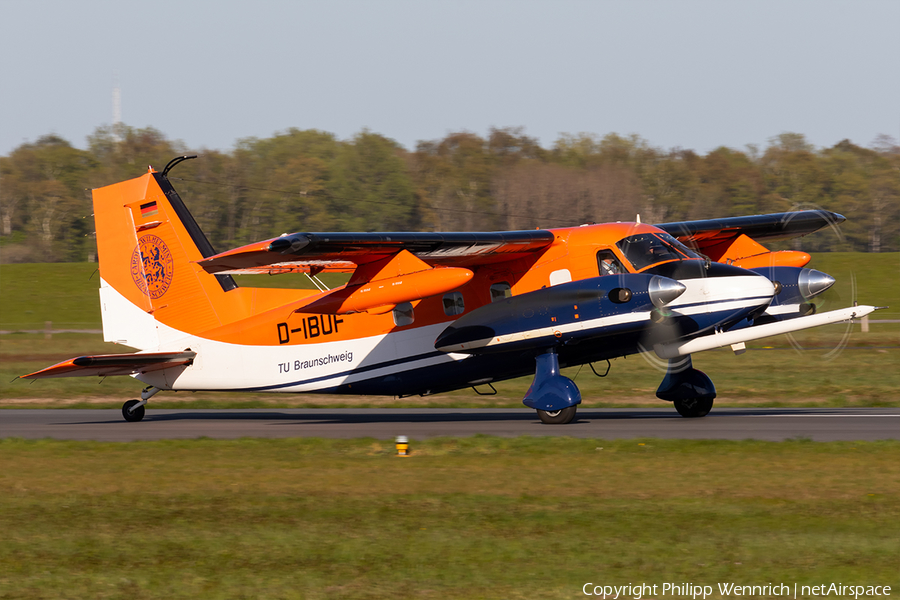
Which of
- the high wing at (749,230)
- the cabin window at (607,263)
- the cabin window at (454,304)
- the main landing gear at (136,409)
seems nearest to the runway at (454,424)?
the main landing gear at (136,409)

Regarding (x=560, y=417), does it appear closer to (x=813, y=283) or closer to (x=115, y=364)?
(x=813, y=283)

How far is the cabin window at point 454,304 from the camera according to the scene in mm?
18984

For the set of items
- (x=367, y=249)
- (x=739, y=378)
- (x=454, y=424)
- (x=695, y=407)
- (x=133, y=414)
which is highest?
(x=367, y=249)

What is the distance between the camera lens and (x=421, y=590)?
25.1 feet

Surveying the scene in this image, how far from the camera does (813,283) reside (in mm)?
18359

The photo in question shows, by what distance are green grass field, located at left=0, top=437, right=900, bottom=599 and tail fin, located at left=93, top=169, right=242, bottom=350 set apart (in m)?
5.77

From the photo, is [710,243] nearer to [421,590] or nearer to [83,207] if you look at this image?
[421,590]

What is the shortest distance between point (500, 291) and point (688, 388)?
459 centimetres

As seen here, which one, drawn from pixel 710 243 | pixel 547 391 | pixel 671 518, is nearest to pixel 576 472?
pixel 671 518

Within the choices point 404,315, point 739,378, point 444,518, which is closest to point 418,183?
point 739,378

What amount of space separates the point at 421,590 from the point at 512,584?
2.55 ft

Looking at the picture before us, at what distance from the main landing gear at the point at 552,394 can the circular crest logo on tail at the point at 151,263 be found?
919 cm

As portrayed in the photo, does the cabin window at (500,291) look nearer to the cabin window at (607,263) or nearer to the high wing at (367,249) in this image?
the high wing at (367,249)

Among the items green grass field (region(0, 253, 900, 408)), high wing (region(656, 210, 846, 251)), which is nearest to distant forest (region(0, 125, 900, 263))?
green grass field (region(0, 253, 900, 408))
